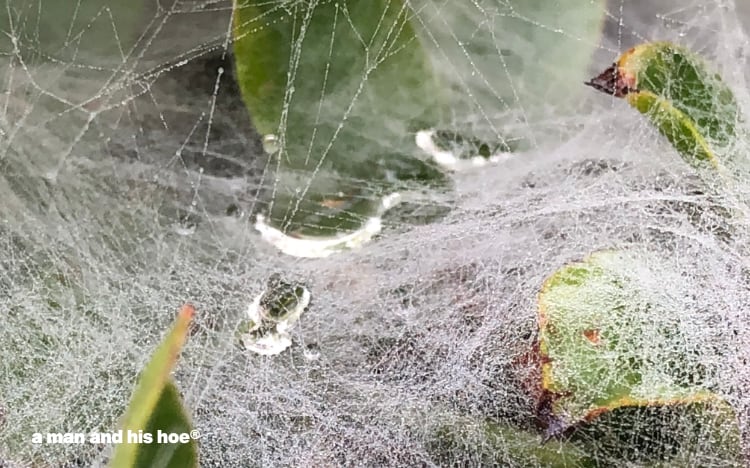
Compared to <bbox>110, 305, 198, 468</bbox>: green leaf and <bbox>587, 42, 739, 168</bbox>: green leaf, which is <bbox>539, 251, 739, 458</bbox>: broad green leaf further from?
<bbox>110, 305, 198, 468</bbox>: green leaf

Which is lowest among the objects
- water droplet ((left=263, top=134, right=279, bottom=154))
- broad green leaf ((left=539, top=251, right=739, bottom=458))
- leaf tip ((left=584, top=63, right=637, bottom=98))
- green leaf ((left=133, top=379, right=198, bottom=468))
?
green leaf ((left=133, top=379, right=198, bottom=468))

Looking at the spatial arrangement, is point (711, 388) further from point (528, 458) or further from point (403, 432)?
point (403, 432)

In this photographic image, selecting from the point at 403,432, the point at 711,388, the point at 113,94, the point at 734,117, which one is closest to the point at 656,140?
the point at 734,117

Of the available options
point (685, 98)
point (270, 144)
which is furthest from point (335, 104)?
point (685, 98)

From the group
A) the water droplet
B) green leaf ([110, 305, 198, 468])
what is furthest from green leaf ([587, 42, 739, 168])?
green leaf ([110, 305, 198, 468])

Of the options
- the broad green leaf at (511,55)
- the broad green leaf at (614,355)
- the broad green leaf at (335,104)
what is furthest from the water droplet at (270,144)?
the broad green leaf at (614,355)

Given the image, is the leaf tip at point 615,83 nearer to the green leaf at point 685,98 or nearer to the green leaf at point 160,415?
the green leaf at point 685,98

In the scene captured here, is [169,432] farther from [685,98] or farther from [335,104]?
→ [685,98]
